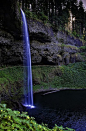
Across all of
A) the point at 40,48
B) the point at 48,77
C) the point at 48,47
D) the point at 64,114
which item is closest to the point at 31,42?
the point at 40,48

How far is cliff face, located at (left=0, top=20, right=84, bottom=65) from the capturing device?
19.9 metres

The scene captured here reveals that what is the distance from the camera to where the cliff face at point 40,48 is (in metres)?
19.9

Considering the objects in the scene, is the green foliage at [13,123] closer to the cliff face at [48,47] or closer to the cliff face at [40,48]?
the cliff face at [40,48]

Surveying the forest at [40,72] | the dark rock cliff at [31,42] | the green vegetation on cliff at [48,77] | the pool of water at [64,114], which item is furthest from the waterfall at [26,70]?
the pool of water at [64,114]

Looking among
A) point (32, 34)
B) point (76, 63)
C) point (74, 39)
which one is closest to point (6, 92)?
point (32, 34)

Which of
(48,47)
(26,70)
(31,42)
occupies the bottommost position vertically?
(26,70)

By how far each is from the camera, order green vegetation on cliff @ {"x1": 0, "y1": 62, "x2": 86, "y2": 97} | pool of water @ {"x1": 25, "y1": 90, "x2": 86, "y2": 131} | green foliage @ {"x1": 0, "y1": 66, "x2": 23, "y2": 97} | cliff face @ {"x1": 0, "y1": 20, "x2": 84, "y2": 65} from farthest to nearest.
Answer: cliff face @ {"x1": 0, "y1": 20, "x2": 84, "y2": 65} → green vegetation on cliff @ {"x1": 0, "y1": 62, "x2": 86, "y2": 97} → green foliage @ {"x1": 0, "y1": 66, "x2": 23, "y2": 97} → pool of water @ {"x1": 25, "y1": 90, "x2": 86, "y2": 131}

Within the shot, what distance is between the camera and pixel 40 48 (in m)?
24.8

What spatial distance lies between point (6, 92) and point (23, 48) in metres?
10.5

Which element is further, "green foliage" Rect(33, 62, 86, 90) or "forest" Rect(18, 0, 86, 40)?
"forest" Rect(18, 0, 86, 40)

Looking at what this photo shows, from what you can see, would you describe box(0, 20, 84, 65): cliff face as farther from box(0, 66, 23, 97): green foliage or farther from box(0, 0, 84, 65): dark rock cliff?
box(0, 66, 23, 97): green foliage

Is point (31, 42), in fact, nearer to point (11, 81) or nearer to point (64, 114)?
point (11, 81)

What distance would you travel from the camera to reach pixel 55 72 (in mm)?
25625

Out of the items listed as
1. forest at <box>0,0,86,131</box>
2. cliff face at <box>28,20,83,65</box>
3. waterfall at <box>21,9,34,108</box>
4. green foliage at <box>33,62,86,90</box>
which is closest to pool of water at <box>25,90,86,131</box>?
forest at <box>0,0,86,131</box>
